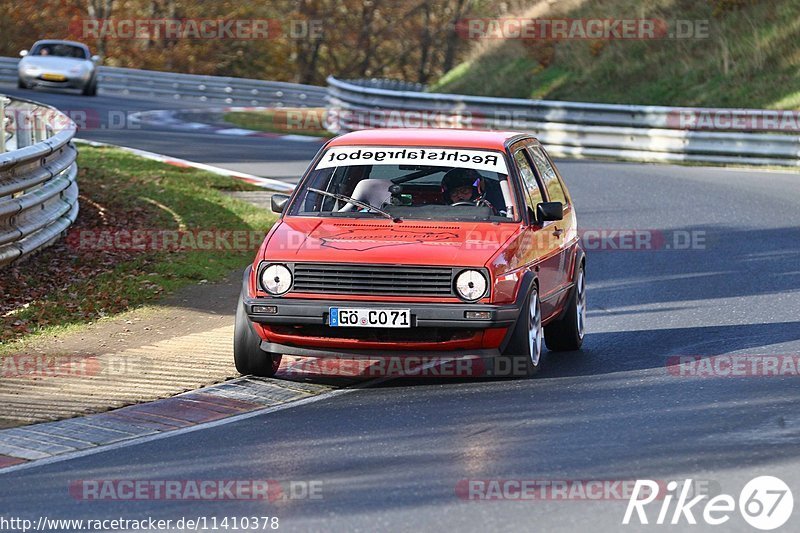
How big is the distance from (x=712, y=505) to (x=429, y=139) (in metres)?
4.72

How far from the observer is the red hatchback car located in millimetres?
8898

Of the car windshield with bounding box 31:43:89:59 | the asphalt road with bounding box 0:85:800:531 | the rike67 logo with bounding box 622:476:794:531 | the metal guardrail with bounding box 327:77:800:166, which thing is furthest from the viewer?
the car windshield with bounding box 31:43:89:59

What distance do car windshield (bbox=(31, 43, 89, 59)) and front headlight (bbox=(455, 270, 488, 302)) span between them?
29.8 meters

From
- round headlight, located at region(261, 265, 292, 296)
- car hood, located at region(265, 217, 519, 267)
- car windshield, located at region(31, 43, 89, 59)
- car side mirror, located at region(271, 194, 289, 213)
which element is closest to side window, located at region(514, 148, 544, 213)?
car hood, located at region(265, 217, 519, 267)

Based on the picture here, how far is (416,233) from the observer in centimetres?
938

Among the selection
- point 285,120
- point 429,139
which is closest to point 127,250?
point 429,139

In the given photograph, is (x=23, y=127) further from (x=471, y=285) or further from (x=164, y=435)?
(x=164, y=435)

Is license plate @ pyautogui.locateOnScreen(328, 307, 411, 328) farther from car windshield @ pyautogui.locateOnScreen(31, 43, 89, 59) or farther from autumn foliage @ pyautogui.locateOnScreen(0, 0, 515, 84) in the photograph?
autumn foliage @ pyautogui.locateOnScreen(0, 0, 515, 84)

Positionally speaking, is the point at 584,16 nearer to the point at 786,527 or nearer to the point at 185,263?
the point at 185,263

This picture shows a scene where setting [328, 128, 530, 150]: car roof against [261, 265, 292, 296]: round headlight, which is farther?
[328, 128, 530, 150]: car roof

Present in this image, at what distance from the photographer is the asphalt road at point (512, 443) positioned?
20.4 ft

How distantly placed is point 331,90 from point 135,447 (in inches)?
1025

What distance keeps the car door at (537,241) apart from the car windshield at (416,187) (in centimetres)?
20

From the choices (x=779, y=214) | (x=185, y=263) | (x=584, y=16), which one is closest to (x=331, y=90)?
(x=584, y=16)
